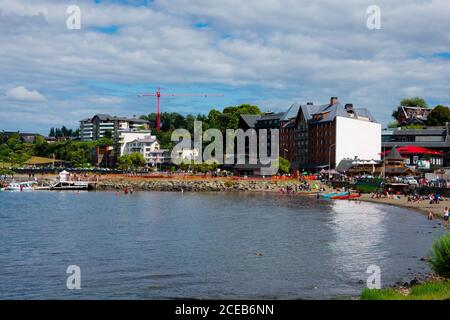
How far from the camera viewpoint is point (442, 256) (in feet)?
92.5

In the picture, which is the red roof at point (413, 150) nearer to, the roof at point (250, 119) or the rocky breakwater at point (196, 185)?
the rocky breakwater at point (196, 185)

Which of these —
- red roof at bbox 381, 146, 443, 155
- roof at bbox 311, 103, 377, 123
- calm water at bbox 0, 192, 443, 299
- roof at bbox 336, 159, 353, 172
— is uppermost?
roof at bbox 311, 103, 377, 123

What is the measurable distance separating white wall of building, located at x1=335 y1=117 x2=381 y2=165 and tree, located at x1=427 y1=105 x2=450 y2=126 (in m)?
37.4

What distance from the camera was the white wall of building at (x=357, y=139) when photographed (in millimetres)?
144500

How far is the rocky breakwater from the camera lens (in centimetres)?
13856

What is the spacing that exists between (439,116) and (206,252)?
155 m

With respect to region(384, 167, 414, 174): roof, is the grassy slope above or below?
below

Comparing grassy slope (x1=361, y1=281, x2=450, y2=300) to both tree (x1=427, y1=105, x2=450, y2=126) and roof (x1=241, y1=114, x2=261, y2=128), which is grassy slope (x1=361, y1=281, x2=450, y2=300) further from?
tree (x1=427, y1=105, x2=450, y2=126)

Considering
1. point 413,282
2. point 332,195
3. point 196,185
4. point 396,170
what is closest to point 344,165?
point 396,170

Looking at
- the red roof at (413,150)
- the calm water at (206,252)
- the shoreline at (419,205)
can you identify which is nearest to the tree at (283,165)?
the red roof at (413,150)

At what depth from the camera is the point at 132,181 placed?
5984 inches

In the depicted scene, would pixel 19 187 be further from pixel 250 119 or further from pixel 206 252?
pixel 206 252

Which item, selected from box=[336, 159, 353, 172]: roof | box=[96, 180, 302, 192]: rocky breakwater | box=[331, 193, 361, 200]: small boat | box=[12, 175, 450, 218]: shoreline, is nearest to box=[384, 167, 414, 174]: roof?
box=[12, 175, 450, 218]: shoreline

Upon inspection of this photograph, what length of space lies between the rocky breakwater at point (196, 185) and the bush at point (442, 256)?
10549 cm
